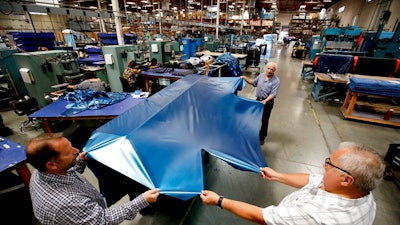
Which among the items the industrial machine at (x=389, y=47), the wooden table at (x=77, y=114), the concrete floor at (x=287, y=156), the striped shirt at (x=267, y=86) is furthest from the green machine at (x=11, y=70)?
the industrial machine at (x=389, y=47)

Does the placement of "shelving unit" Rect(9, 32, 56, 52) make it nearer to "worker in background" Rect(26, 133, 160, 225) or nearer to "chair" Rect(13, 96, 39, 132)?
"chair" Rect(13, 96, 39, 132)

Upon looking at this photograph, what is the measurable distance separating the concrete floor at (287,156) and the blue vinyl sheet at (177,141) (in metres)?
0.94

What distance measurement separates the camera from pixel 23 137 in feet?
11.4

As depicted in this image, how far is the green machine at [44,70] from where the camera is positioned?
3578mm

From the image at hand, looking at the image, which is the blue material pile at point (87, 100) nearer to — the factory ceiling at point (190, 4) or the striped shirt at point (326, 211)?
the striped shirt at point (326, 211)

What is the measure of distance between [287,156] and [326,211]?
2.33 meters

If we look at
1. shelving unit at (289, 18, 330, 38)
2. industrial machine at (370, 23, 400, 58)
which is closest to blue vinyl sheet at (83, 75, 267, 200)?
industrial machine at (370, 23, 400, 58)

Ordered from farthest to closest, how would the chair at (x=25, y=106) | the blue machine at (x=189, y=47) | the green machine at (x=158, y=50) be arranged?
the blue machine at (x=189, y=47), the green machine at (x=158, y=50), the chair at (x=25, y=106)

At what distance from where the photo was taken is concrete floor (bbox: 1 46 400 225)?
80.5 inches

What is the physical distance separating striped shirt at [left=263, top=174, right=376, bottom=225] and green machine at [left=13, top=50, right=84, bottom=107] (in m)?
4.24

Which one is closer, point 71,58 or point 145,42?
point 71,58

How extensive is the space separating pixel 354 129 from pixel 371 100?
1.28 meters

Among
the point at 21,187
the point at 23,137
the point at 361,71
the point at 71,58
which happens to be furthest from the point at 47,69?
the point at 361,71

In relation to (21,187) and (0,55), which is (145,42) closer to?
(0,55)
